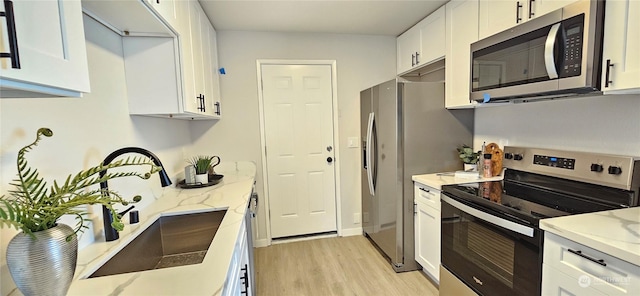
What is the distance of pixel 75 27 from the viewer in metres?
0.71

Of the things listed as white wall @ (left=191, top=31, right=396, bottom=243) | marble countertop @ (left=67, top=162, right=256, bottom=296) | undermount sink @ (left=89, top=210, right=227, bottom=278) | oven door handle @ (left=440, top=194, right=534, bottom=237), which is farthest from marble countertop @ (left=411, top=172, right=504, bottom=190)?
undermount sink @ (left=89, top=210, right=227, bottom=278)

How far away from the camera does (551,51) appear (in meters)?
1.37

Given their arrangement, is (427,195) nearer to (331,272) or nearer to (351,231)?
(331,272)

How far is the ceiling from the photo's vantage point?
2357 mm

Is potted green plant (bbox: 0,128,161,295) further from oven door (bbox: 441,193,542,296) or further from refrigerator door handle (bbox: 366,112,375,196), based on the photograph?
refrigerator door handle (bbox: 366,112,375,196)

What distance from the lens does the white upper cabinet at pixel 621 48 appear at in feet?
3.86

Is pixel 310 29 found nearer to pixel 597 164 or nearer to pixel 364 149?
pixel 364 149

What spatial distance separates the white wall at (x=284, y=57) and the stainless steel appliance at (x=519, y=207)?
4.81 ft

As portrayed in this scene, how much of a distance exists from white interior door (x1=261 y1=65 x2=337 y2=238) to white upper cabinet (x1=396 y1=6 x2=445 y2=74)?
837mm

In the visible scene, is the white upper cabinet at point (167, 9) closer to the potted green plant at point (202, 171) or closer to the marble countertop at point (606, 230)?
the potted green plant at point (202, 171)

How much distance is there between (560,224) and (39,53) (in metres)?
1.79

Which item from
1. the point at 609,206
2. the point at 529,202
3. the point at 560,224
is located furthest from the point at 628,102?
the point at 560,224

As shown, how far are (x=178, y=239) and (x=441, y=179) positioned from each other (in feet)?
6.13

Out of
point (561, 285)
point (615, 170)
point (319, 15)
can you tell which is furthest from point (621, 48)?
point (319, 15)
